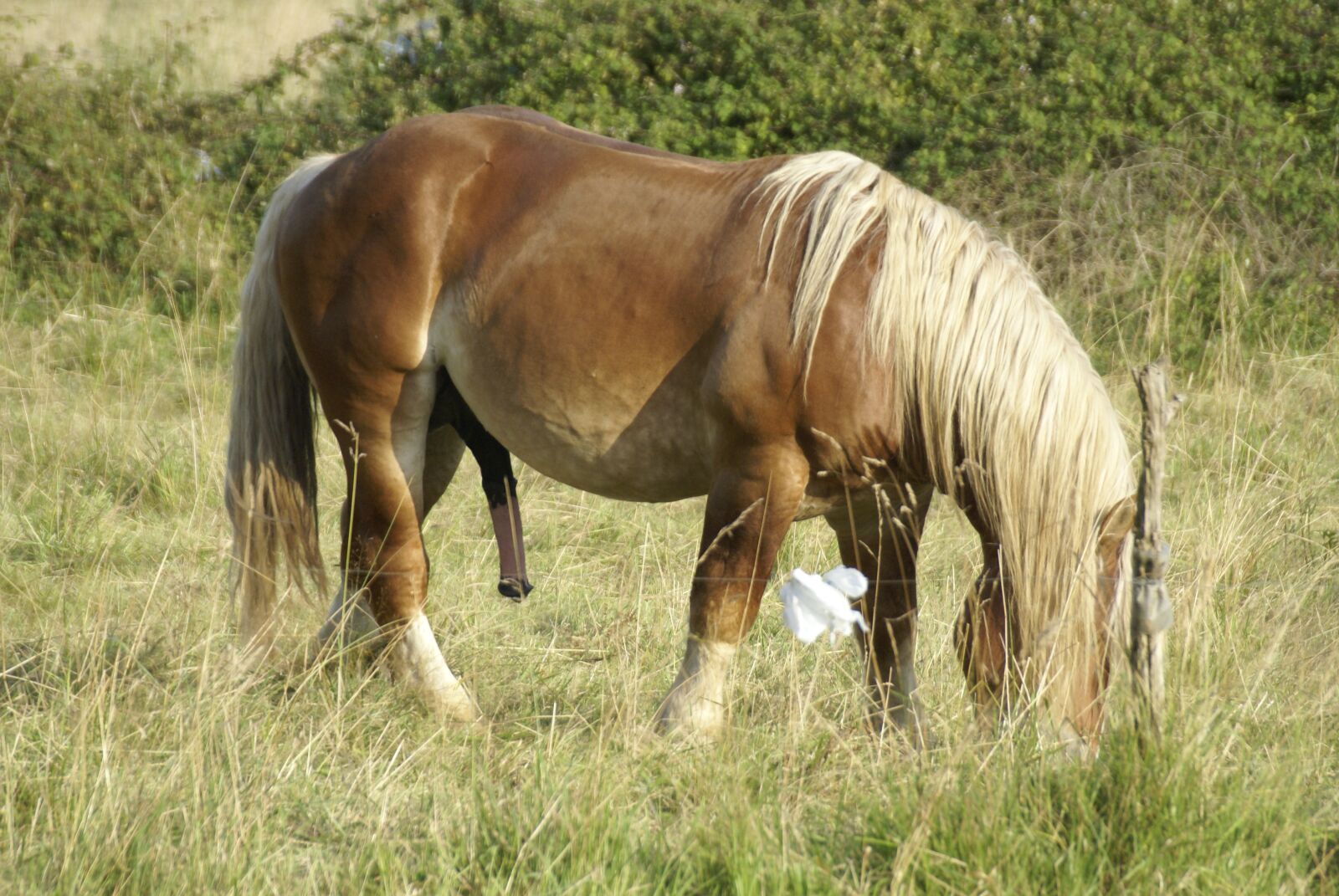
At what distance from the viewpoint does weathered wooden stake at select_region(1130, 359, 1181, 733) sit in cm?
203

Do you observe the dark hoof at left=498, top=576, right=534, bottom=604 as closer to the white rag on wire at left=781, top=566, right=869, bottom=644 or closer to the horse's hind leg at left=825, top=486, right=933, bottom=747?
the horse's hind leg at left=825, top=486, right=933, bottom=747

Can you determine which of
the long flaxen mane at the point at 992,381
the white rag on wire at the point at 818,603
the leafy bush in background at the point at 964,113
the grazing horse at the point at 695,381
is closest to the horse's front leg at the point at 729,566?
the grazing horse at the point at 695,381

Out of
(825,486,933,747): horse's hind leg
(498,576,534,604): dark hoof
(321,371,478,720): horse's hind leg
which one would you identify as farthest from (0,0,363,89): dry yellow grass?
(825,486,933,747): horse's hind leg

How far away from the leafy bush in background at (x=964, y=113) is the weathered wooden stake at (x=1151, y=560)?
3593 mm

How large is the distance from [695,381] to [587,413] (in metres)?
0.28

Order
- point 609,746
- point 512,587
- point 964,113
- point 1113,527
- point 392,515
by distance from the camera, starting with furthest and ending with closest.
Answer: point 964,113 → point 512,587 → point 392,515 → point 609,746 → point 1113,527

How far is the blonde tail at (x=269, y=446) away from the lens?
336 centimetres

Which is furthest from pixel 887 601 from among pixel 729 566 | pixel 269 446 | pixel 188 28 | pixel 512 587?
pixel 188 28

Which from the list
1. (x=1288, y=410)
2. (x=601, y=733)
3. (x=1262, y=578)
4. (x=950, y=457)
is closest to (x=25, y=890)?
(x=601, y=733)

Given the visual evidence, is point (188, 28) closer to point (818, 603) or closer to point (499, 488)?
point (499, 488)

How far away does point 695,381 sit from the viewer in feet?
9.19

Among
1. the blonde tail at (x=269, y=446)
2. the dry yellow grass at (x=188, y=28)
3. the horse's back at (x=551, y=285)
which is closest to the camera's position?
the horse's back at (x=551, y=285)

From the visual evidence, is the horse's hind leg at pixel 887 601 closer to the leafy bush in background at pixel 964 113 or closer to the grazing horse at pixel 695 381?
the grazing horse at pixel 695 381

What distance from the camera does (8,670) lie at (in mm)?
2979
